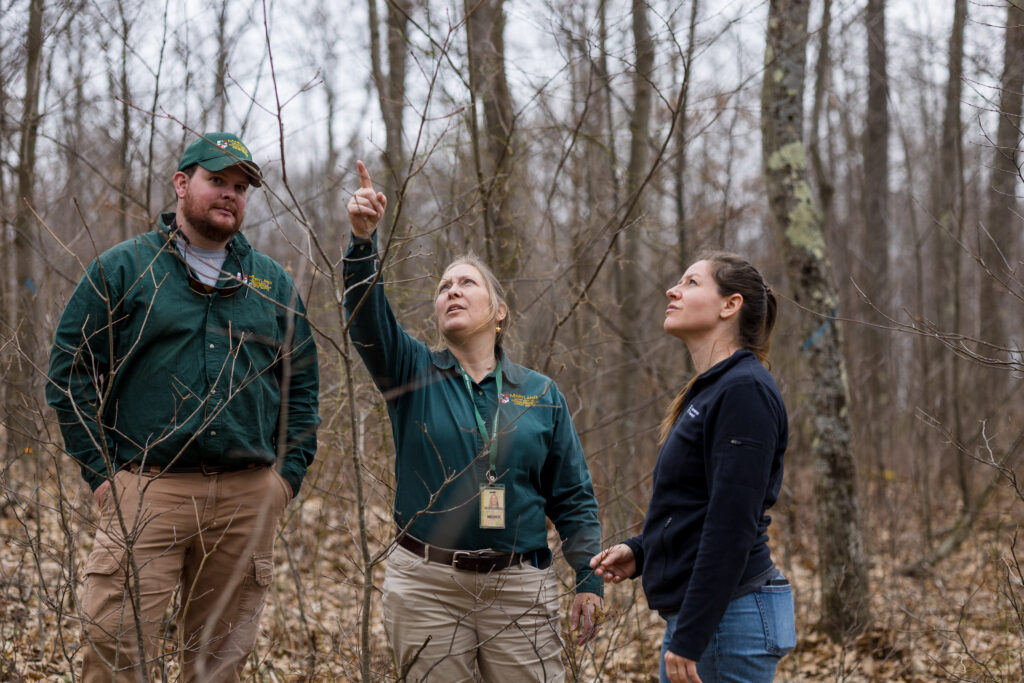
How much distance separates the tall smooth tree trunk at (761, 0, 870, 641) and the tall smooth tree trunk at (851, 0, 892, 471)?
3.22 metres

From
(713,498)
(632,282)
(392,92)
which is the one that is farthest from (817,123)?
(713,498)

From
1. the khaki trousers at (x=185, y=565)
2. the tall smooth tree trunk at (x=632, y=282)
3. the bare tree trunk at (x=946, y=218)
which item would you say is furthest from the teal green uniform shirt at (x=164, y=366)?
the bare tree trunk at (x=946, y=218)

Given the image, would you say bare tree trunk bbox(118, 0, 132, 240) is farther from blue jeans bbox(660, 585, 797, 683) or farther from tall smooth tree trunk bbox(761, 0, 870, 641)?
blue jeans bbox(660, 585, 797, 683)

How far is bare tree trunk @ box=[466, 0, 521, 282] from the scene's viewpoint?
4.59 m

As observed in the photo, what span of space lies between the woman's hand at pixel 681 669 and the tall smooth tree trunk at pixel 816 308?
3730 mm

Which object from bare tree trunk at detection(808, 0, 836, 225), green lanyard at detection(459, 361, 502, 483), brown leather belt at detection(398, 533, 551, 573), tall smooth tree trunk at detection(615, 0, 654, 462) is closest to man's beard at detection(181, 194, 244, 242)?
green lanyard at detection(459, 361, 502, 483)

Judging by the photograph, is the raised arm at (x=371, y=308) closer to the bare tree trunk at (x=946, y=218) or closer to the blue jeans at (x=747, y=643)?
the blue jeans at (x=747, y=643)

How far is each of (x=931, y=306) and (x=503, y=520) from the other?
571 inches

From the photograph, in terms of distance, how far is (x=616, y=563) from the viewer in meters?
2.60

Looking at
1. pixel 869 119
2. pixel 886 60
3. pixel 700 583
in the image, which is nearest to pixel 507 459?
pixel 700 583

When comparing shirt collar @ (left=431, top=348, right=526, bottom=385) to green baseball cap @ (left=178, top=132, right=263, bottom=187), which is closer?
shirt collar @ (left=431, top=348, right=526, bottom=385)

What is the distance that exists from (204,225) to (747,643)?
244 cm

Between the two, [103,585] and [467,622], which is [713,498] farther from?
[103,585]

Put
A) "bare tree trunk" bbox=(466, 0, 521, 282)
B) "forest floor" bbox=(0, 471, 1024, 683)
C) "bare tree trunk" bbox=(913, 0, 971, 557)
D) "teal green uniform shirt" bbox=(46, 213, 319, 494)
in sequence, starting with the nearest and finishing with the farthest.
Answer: "teal green uniform shirt" bbox=(46, 213, 319, 494) < "forest floor" bbox=(0, 471, 1024, 683) < "bare tree trunk" bbox=(466, 0, 521, 282) < "bare tree trunk" bbox=(913, 0, 971, 557)
